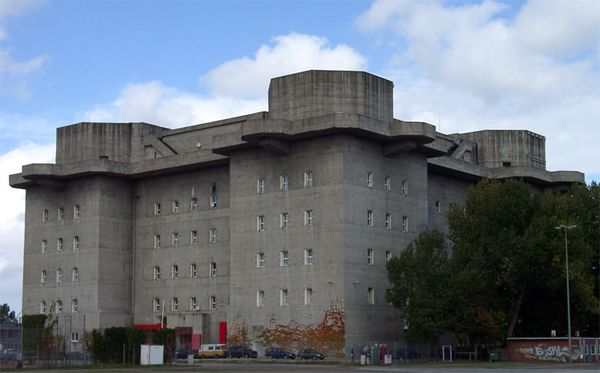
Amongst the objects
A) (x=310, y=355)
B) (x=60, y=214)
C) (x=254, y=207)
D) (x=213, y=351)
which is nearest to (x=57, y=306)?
(x=60, y=214)

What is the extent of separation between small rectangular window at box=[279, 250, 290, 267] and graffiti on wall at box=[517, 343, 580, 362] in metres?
22.3

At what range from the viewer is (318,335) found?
83.5 m

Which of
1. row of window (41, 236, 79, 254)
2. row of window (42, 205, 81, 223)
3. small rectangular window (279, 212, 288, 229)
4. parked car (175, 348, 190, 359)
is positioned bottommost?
parked car (175, 348, 190, 359)

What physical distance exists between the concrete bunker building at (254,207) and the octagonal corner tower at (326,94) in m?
0.13

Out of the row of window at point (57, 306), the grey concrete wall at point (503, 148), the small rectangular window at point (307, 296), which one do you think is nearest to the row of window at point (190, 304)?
the row of window at point (57, 306)

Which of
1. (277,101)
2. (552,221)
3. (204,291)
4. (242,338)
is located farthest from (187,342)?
(552,221)

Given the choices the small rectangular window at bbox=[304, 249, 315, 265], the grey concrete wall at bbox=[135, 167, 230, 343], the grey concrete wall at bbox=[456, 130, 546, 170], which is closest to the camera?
the small rectangular window at bbox=[304, 249, 315, 265]

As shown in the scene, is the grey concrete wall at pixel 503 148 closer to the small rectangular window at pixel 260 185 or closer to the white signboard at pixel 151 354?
the small rectangular window at pixel 260 185

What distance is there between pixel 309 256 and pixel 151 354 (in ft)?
65.0

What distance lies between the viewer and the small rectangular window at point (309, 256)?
8562cm

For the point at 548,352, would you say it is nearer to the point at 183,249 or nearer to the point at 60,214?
the point at 183,249

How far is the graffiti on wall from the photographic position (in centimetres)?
8050

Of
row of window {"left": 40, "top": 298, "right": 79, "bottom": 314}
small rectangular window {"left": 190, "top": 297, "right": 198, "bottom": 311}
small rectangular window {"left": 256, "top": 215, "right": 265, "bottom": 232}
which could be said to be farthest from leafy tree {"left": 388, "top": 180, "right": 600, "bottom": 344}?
row of window {"left": 40, "top": 298, "right": 79, "bottom": 314}

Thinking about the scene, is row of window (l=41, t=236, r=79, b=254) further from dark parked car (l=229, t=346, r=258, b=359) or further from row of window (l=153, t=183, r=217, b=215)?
dark parked car (l=229, t=346, r=258, b=359)
